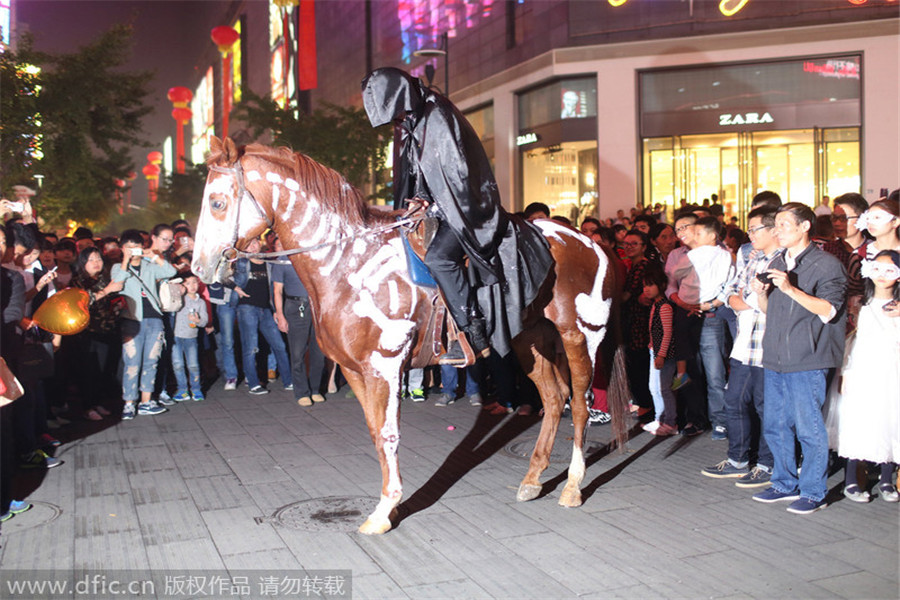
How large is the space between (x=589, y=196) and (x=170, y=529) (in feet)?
66.7

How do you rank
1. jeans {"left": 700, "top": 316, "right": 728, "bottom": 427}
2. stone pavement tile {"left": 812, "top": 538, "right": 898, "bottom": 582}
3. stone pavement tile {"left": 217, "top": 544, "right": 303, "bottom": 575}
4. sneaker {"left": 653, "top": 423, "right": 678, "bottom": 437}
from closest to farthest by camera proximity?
stone pavement tile {"left": 812, "top": 538, "right": 898, "bottom": 582}
stone pavement tile {"left": 217, "top": 544, "right": 303, "bottom": 575}
jeans {"left": 700, "top": 316, "right": 728, "bottom": 427}
sneaker {"left": 653, "top": 423, "right": 678, "bottom": 437}

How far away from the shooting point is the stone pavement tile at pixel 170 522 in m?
5.27

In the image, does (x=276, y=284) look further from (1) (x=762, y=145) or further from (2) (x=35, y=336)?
(1) (x=762, y=145)

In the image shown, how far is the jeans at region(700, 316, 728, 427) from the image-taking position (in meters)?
7.83

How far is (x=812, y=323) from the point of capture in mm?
5566

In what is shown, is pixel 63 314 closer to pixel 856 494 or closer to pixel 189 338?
pixel 189 338

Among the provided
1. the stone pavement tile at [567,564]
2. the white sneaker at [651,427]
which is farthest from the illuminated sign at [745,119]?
the stone pavement tile at [567,564]

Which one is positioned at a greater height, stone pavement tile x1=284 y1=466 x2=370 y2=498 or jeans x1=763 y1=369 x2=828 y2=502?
jeans x1=763 y1=369 x2=828 y2=502

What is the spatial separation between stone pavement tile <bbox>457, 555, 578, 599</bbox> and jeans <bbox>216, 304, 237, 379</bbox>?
24.0 ft

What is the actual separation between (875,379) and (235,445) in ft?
19.0

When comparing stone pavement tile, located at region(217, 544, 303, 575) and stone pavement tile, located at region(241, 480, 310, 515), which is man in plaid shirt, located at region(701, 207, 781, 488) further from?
stone pavement tile, located at region(217, 544, 303, 575)

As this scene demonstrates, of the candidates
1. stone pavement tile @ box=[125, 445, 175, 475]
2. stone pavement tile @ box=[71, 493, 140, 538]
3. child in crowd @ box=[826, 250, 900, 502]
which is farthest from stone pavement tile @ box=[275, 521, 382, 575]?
child in crowd @ box=[826, 250, 900, 502]

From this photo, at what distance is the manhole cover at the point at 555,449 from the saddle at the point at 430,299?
197 centimetres

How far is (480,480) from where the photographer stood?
260 inches
